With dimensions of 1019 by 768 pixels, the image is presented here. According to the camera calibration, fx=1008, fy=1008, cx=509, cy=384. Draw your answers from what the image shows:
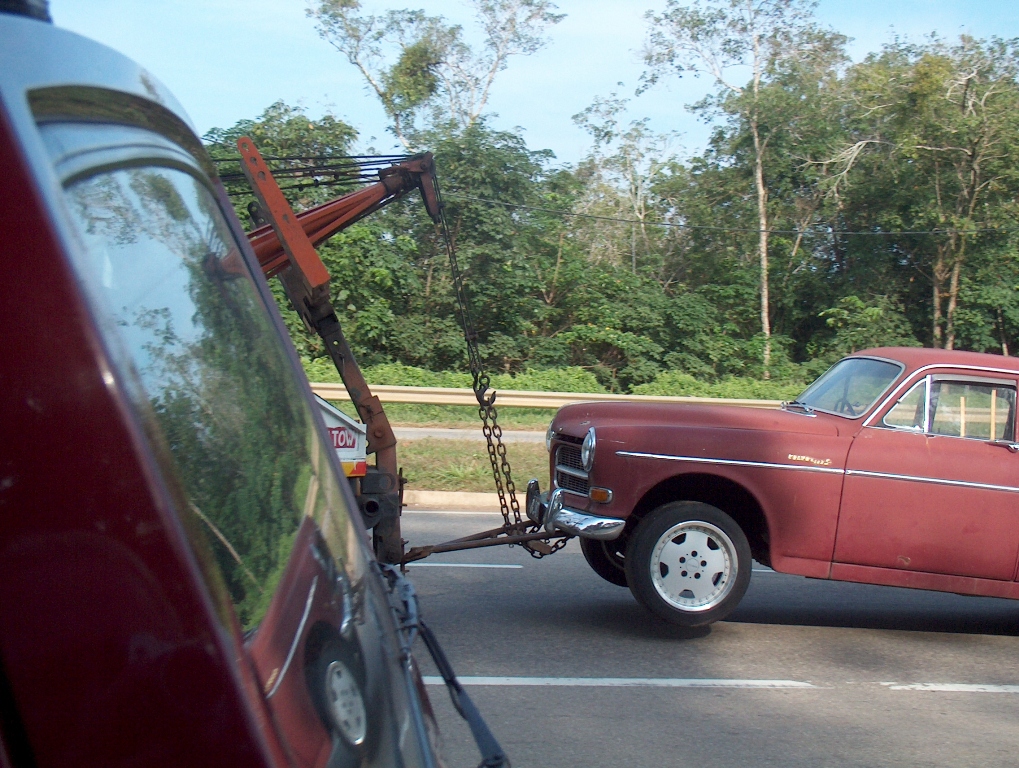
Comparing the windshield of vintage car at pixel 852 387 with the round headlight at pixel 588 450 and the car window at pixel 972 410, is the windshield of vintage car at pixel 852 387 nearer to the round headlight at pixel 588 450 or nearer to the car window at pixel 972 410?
the car window at pixel 972 410

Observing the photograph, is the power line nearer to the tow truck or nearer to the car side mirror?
the tow truck

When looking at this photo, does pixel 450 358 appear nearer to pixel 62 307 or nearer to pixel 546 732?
pixel 546 732

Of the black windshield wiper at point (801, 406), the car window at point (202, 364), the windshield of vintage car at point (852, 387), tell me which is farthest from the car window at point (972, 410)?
the car window at point (202, 364)

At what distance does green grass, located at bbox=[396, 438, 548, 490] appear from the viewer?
454 inches

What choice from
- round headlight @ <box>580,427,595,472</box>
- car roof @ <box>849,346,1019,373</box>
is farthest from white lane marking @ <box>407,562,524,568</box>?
car roof @ <box>849,346,1019,373</box>

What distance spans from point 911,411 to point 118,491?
6.34 m

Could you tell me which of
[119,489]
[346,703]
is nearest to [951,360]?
[346,703]

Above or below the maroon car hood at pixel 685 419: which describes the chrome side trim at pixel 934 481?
below

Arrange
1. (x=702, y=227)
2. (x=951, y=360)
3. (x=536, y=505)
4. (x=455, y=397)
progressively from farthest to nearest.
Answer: (x=702, y=227)
(x=455, y=397)
(x=536, y=505)
(x=951, y=360)

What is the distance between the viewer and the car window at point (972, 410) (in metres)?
6.45

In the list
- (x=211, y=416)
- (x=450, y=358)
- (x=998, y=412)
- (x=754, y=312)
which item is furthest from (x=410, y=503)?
(x=754, y=312)

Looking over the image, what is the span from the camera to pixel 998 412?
255 inches

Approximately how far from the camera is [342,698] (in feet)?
4.14

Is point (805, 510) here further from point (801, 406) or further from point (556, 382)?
point (556, 382)
